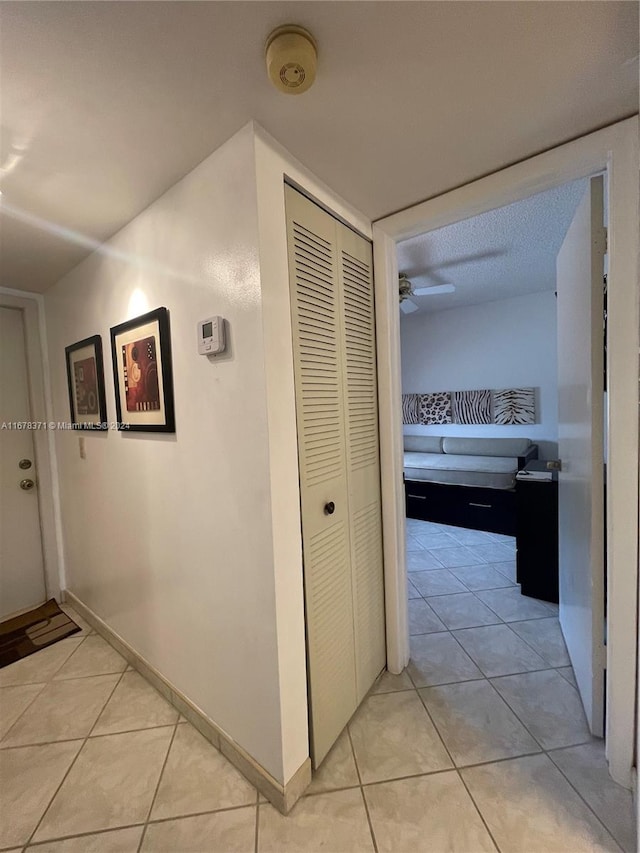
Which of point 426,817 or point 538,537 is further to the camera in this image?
point 538,537

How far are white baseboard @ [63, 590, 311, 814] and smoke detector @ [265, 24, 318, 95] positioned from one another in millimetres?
2054

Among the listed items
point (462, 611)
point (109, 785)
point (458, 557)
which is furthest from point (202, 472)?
point (458, 557)

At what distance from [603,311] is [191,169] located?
162 centimetres

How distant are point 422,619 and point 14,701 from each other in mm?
2213

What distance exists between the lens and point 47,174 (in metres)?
1.28

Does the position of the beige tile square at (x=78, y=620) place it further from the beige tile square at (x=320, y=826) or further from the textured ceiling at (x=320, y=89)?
the textured ceiling at (x=320, y=89)

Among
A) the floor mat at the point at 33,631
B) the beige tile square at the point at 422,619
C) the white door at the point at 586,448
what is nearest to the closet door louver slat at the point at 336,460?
the beige tile square at the point at 422,619

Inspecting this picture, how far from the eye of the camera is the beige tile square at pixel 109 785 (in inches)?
47.1

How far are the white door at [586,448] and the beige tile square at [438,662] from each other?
49 cm

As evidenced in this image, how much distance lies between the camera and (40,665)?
2.00m

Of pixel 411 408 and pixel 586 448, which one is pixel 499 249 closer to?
pixel 586 448

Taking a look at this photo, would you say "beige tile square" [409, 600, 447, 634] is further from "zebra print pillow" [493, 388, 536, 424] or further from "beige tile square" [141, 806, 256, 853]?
"zebra print pillow" [493, 388, 536, 424]

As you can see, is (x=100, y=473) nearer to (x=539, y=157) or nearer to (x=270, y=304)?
(x=270, y=304)

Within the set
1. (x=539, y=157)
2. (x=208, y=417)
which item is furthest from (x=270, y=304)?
A: (x=539, y=157)
